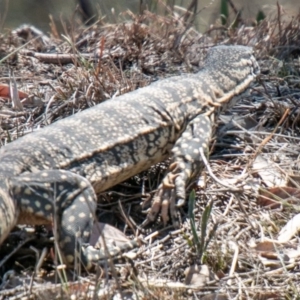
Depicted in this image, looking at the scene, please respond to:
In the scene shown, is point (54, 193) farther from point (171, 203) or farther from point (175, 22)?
point (175, 22)

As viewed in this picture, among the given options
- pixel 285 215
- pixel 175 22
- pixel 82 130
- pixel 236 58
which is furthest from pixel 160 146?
pixel 175 22

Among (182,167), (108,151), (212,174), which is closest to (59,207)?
(108,151)

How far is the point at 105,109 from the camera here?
16.9 ft

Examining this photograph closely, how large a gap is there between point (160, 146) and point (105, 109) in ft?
1.58

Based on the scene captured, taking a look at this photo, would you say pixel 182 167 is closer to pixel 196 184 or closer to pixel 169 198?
pixel 196 184

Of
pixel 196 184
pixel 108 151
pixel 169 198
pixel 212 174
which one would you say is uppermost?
pixel 108 151

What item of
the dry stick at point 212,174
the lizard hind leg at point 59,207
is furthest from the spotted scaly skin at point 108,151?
the dry stick at point 212,174

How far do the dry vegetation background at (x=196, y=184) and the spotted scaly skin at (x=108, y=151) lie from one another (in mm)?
165

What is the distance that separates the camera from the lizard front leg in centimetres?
466

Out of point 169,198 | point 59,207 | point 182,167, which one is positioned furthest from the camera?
point 182,167

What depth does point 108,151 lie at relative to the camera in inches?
190

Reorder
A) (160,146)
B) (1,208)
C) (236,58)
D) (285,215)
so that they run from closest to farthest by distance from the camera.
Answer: (1,208)
(285,215)
(160,146)
(236,58)

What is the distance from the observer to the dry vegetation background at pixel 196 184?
3.82 metres

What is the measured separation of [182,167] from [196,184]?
0.16 m
